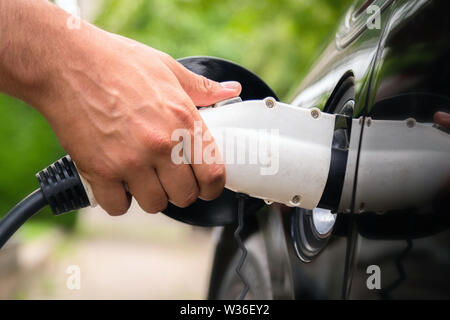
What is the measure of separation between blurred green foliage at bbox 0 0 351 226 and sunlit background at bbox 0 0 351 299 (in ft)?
0.05

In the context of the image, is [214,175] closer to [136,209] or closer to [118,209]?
A: [118,209]

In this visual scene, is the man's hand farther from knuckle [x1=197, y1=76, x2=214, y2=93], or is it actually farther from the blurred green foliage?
the blurred green foliage

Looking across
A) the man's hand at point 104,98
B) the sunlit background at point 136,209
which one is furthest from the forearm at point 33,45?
the sunlit background at point 136,209

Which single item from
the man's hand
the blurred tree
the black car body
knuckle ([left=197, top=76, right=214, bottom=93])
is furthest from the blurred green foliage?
the man's hand

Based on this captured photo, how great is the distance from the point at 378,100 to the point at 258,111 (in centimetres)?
24

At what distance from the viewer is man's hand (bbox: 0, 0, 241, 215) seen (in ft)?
3.26

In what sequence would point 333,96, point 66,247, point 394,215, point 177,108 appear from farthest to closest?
1. point 66,247
2. point 333,96
3. point 177,108
4. point 394,215

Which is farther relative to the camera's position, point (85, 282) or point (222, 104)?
point (85, 282)

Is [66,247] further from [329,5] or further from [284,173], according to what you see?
[284,173]

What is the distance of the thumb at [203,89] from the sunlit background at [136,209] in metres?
3.39

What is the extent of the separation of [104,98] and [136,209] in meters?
9.72

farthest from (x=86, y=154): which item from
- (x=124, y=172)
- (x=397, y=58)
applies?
(x=397, y=58)

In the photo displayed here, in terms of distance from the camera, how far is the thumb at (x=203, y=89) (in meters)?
1.10

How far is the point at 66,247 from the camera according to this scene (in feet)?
23.8
